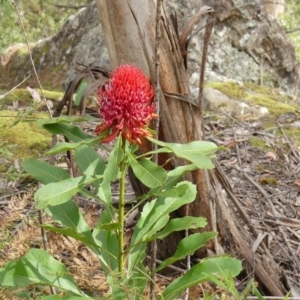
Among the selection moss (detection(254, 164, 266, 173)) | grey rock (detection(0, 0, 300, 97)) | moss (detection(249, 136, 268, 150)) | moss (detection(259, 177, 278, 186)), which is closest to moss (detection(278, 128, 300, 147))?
moss (detection(249, 136, 268, 150))

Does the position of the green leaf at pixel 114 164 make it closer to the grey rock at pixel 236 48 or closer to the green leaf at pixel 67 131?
the green leaf at pixel 67 131

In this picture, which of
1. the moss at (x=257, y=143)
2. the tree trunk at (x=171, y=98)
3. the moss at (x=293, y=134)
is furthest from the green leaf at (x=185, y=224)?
the moss at (x=293, y=134)

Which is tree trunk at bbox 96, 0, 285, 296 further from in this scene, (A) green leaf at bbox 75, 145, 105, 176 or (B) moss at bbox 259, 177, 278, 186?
(B) moss at bbox 259, 177, 278, 186

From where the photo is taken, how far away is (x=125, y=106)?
61.3 inches

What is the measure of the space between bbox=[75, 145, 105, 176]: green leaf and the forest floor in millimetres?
270

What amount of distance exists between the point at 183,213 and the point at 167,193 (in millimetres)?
745

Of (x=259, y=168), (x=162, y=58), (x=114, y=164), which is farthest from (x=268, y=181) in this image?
(x=114, y=164)

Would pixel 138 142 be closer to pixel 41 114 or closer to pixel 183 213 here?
pixel 183 213

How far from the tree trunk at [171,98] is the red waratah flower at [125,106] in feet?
2.03

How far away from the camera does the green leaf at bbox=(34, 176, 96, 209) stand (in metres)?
1.46

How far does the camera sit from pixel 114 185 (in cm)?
310

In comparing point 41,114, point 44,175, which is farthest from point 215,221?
point 41,114

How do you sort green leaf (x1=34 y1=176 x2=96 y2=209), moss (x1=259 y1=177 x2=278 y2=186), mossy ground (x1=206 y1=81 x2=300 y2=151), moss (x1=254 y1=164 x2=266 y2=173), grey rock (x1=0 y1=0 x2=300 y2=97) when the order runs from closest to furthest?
green leaf (x1=34 y1=176 x2=96 y2=209), moss (x1=259 y1=177 x2=278 y2=186), moss (x1=254 y1=164 x2=266 y2=173), mossy ground (x1=206 y1=81 x2=300 y2=151), grey rock (x1=0 y1=0 x2=300 y2=97)

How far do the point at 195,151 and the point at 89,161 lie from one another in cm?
37
